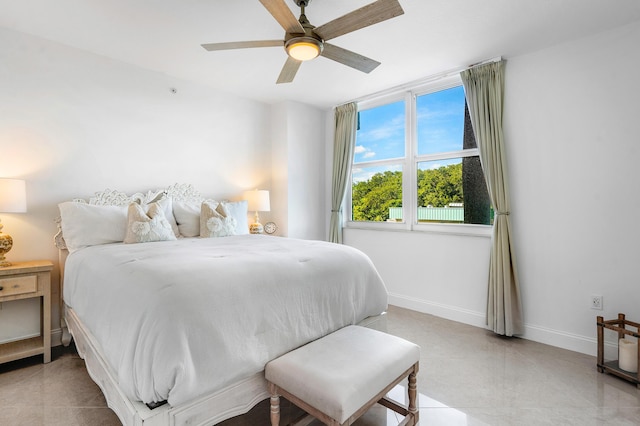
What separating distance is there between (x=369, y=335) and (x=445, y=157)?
244 cm

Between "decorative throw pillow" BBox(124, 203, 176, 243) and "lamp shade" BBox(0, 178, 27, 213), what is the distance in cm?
69

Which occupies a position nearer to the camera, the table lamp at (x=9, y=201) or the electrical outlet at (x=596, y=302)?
the table lamp at (x=9, y=201)

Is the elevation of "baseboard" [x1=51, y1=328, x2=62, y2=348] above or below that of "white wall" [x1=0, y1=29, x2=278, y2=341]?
below

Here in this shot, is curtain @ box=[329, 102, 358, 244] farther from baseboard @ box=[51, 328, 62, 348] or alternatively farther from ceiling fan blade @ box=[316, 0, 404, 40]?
baseboard @ box=[51, 328, 62, 348]

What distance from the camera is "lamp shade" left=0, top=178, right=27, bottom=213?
2.28m

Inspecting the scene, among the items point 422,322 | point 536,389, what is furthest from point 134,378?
point 422,322

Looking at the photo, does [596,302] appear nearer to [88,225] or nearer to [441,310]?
[441,310]

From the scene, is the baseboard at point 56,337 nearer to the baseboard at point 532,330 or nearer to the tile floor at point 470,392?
the tile floor at point 470,392

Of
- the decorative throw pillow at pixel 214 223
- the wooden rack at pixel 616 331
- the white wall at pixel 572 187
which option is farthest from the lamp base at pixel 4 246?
the wooden rack at pixel 616 331

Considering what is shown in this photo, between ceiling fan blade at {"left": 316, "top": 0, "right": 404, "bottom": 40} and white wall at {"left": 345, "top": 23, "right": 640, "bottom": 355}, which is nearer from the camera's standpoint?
ceiling fan blade at {"left": 316, "top": 0, "right": 404, "bottom": 40}

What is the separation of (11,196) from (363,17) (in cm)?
273

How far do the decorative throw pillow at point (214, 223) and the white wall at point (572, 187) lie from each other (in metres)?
2.46

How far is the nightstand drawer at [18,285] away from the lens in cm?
227

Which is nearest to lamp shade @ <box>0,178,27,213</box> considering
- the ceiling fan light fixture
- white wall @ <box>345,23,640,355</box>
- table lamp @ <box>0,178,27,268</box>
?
table lamp @ <box>0,178,27,268</box>
